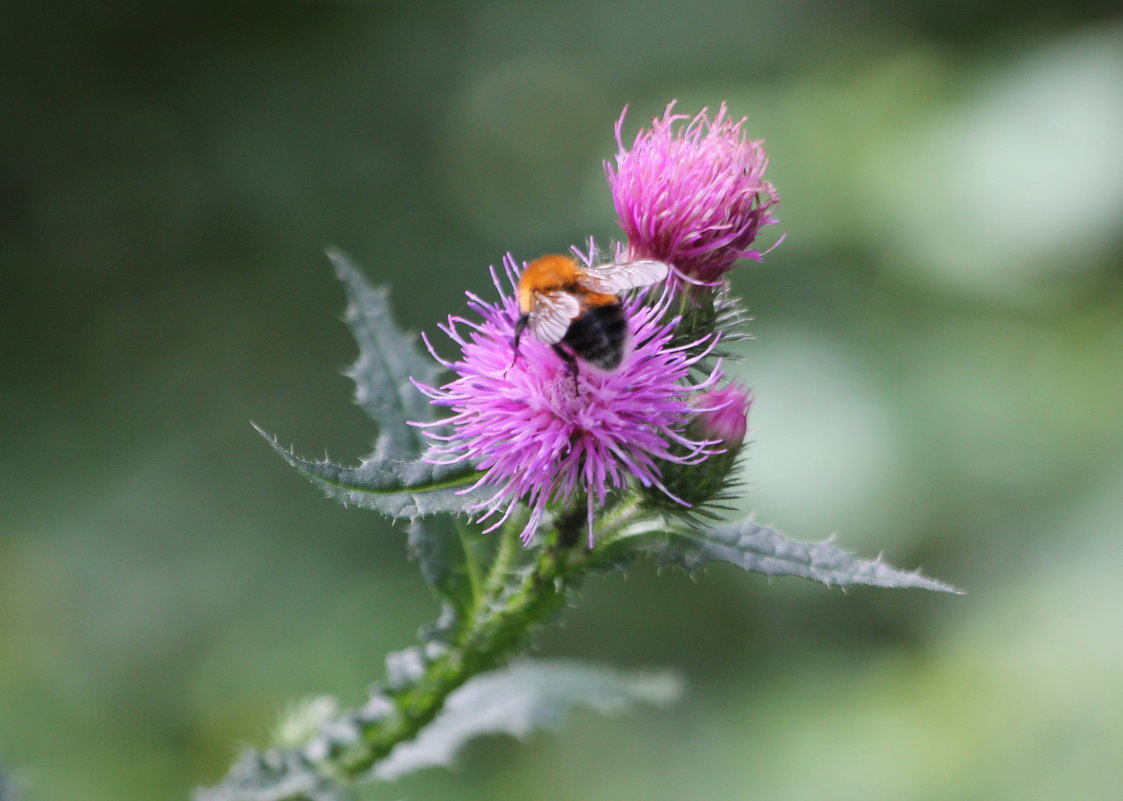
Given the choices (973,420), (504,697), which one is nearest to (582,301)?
(504,697)

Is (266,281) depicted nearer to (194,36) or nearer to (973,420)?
(194,36)

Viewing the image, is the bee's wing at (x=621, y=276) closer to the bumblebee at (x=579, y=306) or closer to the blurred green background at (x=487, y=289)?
the bumblebee at (x=579, y=306)

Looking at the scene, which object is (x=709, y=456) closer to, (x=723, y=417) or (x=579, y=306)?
(x=723, y=417)

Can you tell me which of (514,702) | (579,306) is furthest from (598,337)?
(514,702)

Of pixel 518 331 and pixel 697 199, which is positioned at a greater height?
pixel 697 199

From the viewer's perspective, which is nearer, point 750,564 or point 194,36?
point 750,564

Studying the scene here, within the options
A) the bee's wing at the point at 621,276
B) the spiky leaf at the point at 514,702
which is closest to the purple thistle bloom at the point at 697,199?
the bee's wing at the point at 621,276

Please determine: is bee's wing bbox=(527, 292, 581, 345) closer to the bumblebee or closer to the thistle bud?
the bumblebee
